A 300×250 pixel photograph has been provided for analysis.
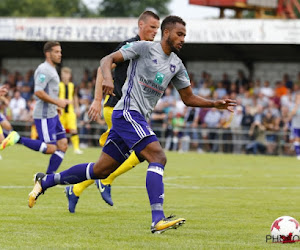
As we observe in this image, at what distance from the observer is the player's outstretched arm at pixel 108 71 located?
727 cm

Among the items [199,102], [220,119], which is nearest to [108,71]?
[199,102]

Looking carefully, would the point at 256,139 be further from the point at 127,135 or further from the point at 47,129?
the point at 127,135

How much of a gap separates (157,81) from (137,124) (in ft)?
1.56

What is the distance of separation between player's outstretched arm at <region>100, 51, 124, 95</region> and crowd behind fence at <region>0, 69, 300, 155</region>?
1727 cm

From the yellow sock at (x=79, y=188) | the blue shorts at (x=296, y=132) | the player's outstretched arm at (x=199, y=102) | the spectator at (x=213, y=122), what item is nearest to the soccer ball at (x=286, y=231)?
the player's outstretched arm at (x=199, y=102)

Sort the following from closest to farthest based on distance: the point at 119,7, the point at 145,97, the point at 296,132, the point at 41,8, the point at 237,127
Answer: the point at 145,97 → the point at 296,132 → the point at 237,127 → the point at 119,7 → the point at 41,8

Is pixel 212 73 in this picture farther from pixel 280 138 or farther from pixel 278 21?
pixel 280 138

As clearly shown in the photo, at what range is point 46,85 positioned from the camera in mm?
13328

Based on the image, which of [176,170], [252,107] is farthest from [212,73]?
[176,170]

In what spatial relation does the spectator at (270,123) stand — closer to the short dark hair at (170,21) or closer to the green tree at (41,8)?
the short dark hair at (170,21)

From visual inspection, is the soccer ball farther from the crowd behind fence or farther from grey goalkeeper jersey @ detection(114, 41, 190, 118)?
the crowd behind fence

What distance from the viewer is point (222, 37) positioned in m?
29.9

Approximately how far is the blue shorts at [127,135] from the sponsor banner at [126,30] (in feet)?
69.8

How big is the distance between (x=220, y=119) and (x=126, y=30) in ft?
20.6
